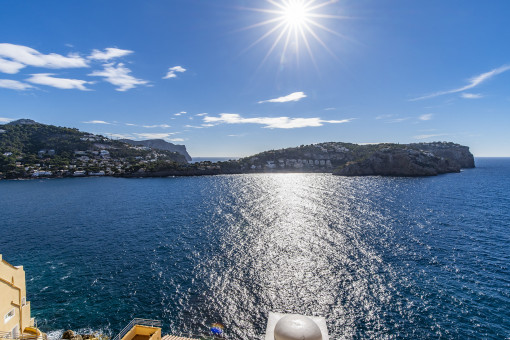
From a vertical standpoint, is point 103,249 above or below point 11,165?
below

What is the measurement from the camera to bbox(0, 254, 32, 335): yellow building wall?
768 inches

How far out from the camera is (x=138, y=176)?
557 feet

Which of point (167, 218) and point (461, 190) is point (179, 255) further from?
point (461, 190)

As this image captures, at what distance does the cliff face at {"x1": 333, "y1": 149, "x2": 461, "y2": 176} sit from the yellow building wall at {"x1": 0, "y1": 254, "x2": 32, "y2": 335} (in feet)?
564

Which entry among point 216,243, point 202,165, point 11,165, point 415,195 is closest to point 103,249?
point 216,243

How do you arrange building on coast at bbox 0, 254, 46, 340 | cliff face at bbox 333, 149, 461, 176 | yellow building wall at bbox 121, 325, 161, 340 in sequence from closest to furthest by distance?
building on coast at bbox 0, 254, 46, 340 → yellow building wall at bbox 121, 325, 161, 340 → cliff face at bbox 333, 149, 461, 176

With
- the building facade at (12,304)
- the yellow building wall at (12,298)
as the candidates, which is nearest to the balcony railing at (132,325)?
the building facade at (12,304)

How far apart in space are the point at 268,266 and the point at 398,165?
15345 centimetres

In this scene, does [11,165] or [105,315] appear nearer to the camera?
[105,315]

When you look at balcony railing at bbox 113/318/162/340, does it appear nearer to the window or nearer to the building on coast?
the building on coast

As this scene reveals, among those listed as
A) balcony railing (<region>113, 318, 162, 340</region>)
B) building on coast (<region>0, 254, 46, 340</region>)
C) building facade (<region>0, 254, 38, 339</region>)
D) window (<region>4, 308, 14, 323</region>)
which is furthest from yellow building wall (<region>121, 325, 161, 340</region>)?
window (<region>4, 308, 14, 323</region>)

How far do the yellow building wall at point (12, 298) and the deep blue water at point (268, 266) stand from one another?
7.07 metres

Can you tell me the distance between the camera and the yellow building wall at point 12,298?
1950cm

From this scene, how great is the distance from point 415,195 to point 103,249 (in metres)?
103
